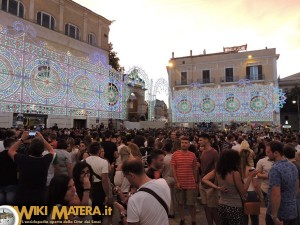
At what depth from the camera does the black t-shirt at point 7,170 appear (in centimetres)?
423

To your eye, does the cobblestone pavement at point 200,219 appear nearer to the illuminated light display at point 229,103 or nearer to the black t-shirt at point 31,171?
the black t-shirt at point 31,171

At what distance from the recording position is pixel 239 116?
21750 mm

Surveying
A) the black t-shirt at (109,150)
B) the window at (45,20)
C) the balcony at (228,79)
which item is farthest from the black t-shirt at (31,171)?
the balcony at (228,79)

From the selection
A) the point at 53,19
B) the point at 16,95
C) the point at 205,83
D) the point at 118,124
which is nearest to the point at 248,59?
the point at 205,83

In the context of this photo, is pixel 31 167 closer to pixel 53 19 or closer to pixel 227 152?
pixel 227 152

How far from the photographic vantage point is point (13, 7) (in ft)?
68.0

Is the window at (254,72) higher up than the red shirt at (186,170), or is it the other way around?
the window at (254,72)

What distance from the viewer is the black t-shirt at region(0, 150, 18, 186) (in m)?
4.23

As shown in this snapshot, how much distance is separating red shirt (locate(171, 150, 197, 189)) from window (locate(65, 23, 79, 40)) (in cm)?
2396

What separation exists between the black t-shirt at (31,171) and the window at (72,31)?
961 inches

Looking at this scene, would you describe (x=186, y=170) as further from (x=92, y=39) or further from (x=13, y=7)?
(x=92, y=39)

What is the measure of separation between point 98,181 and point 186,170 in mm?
1758

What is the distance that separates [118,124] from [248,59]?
2248 cm

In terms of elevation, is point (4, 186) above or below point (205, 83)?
below
